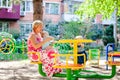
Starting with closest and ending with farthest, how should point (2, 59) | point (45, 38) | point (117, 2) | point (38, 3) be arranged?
1. point (45, 38)
2. point (38, 3)
3. point (117, 2)
4. point (2, 59)

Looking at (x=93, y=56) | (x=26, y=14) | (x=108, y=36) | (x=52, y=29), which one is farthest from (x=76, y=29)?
(x=93, y=56)

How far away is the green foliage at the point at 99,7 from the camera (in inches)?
637

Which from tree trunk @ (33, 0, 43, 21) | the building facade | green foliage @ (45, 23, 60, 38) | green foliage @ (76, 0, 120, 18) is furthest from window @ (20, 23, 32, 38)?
tree trunk @ (33, 0, 43, 21)

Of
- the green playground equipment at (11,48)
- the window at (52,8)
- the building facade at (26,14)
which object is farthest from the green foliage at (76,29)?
the green playground equipment at (11,48)

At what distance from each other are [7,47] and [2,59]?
7.24 ft

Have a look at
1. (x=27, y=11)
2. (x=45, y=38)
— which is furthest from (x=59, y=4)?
Answer: (x=45, y=38)

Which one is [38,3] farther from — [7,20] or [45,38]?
[7,20]

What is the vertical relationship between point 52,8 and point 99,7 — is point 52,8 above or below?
above

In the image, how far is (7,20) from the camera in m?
39.1

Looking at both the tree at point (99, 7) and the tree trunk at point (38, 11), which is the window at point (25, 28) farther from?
the tree trunk at point (38, 11)

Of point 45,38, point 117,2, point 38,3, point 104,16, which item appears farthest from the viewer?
point 104,16

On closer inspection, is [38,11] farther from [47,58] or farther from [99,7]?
[47,58]

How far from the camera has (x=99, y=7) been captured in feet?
54.1

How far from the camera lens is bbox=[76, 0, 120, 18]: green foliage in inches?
637
